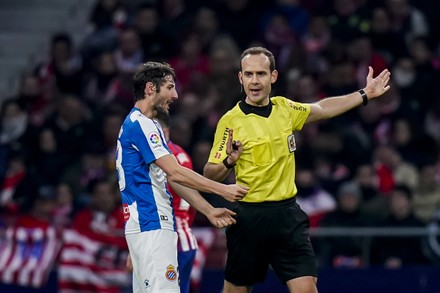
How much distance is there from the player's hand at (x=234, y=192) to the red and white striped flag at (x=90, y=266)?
18.4 feet

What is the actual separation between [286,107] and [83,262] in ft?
17.2

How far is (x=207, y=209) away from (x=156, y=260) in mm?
507

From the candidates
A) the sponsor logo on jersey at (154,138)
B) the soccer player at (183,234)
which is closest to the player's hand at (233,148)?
the sponsor logo on jersey at (154,138)

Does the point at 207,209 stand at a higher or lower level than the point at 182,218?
higher

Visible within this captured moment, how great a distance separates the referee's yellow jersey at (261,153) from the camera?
930cm

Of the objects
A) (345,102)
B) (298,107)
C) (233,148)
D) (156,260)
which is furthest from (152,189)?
(345,102)

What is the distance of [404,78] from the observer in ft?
53.3

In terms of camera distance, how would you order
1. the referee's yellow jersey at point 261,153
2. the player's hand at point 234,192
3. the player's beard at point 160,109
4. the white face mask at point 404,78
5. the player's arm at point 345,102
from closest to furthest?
the player's hand at point 234,192 → the player's beard at point 160,109 → the referee's yellow jersey at point 261,153 → the player's arm at point 345,102 → the white face mask at point 404,78

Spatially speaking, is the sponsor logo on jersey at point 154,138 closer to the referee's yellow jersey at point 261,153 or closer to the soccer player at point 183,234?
the referee's yellow jersey at point 261,153

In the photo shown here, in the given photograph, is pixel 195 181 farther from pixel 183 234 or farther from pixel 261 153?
pixel 183 234

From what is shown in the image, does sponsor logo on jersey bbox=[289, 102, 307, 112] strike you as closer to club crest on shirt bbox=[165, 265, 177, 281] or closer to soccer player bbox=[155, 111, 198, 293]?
soccer player bbox=[155, 111, 198, 293]

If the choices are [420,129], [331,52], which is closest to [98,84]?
[331,52]

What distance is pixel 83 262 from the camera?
1415cm

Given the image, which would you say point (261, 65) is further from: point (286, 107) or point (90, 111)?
point (90, 111)
